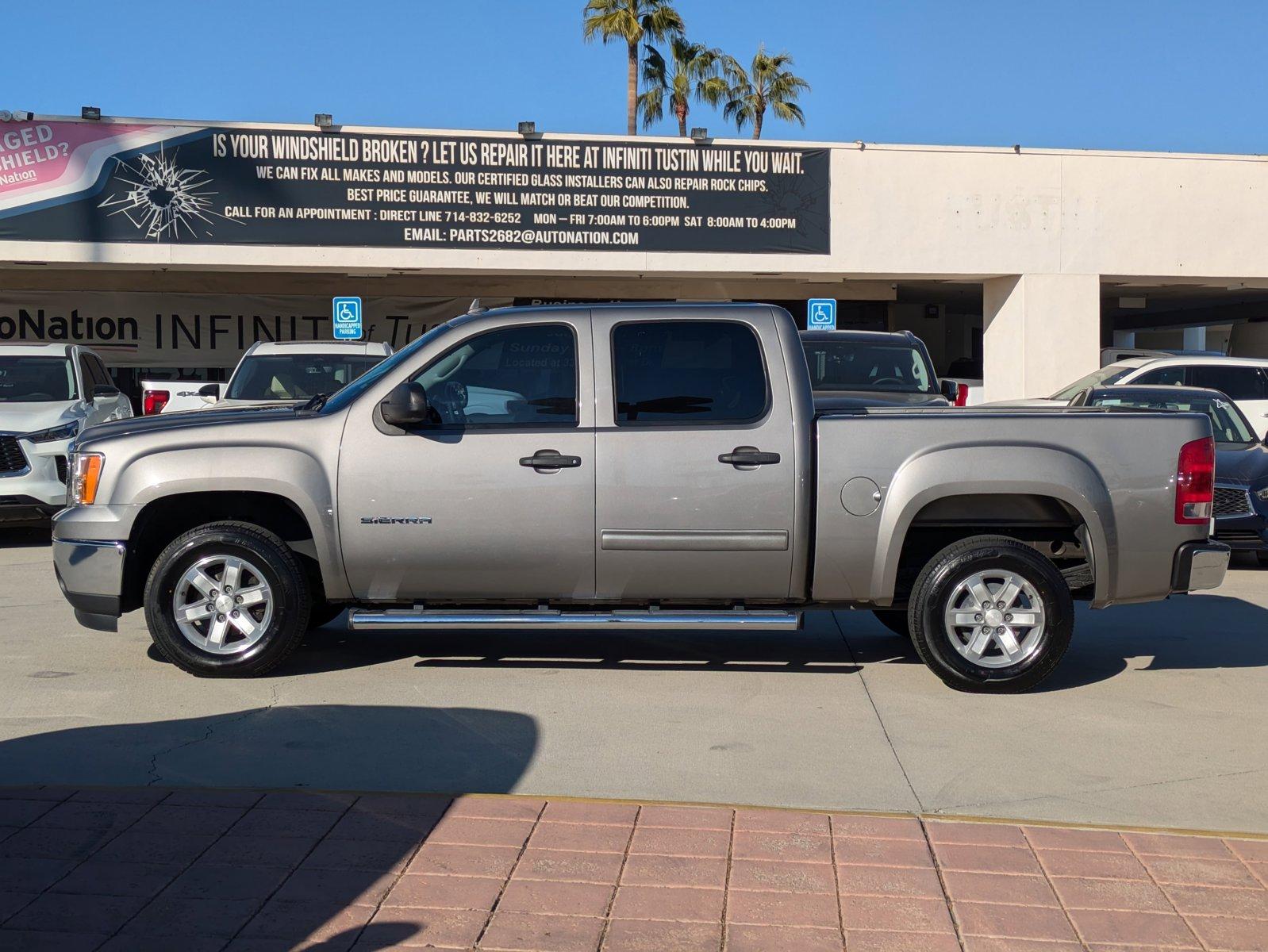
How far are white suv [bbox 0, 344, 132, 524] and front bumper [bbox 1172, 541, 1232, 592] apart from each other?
932 cm

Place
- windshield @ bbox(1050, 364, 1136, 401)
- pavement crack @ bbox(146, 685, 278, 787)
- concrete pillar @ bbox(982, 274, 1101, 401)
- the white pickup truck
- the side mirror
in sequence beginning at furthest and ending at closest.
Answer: concrete pillar @ bbox(982, 274, 1101, 401)
windshield @ bbox(1050, 364, 1136, 401)
the white pickup truck
the side mirror
pavement crack @ bbox(146, 685, 278, 787)

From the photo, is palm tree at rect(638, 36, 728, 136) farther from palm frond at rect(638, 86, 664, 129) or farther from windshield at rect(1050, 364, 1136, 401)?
windshield at rect(1050, 364, 1136, 401)

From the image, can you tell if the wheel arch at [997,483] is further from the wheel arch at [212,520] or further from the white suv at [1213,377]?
the white suv at [1213,377]

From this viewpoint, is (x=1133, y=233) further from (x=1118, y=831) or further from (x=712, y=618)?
(x=1118, y=831)

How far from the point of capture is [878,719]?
6125 millimetres

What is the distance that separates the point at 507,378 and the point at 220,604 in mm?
1867

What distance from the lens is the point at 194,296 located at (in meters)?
24.0

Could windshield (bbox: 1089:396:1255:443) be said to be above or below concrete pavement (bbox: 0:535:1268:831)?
above

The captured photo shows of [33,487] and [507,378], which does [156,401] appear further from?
[507,378]

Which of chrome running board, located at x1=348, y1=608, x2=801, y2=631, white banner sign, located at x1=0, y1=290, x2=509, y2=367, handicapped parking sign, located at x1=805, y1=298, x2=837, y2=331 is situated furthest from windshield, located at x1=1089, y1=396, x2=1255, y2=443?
white banner sign, located at x1=0, y1=290, x2=509, y2=367

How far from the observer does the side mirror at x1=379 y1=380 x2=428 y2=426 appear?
6.37m

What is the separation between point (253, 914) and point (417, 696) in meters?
2.61

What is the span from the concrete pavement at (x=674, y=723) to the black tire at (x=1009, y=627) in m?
0.13

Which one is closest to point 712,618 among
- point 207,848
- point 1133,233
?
point 207,848
